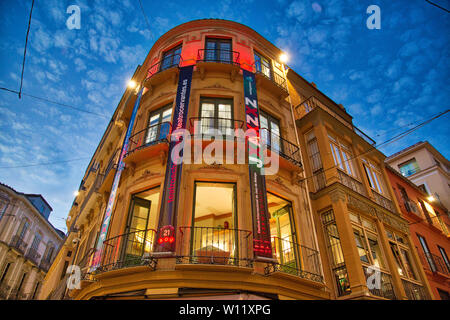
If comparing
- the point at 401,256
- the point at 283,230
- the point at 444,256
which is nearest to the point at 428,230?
the point at 444,256

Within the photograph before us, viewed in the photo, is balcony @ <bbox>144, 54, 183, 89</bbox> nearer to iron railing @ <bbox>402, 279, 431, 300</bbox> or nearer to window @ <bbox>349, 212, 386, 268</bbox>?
window @ <bbox>349, 212, 386, 268</bbox>

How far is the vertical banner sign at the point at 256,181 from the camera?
8.53 m

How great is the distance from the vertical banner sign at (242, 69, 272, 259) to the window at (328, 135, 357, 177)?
411 cm

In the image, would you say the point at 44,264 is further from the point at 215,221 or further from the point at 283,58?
the point at 283,58

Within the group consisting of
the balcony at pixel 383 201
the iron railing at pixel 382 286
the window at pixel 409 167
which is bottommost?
the iron railing at pixel 382 286

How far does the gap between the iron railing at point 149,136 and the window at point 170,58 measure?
3422 mm

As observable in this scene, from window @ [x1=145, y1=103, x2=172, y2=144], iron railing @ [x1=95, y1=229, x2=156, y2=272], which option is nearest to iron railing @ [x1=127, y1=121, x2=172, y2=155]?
window @ [x1=145, y1=103, x2=172, y2=144]

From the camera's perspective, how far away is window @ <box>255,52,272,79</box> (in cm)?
1411

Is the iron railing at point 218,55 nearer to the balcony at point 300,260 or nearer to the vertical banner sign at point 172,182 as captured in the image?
the vertical banner sign at point 172,182

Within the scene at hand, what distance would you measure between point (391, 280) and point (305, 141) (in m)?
6.45

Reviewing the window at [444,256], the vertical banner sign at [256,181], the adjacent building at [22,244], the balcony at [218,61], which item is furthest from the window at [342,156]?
the adjacent building at [22,244]

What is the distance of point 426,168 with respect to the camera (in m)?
25.7

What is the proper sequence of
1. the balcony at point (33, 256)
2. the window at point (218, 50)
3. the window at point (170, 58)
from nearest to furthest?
the window at point (218, 50), the window at point (170, 58), the balcony at point (33, 256)
